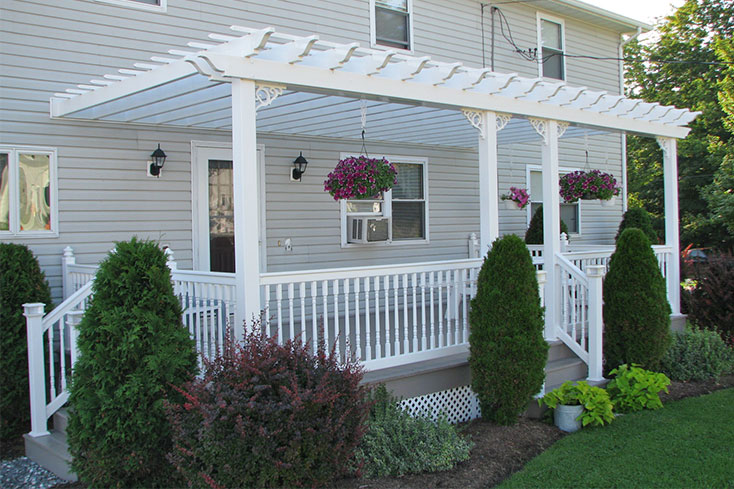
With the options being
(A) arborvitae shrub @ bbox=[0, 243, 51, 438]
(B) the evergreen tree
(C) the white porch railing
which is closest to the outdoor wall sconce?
(C) the white porch railing

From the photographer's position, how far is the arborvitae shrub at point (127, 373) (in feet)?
14.1

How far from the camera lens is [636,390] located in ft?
20.9

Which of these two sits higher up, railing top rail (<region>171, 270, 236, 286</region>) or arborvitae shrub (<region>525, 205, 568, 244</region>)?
arborvitae shrub (<region>525, 205, 568, 244</region>)

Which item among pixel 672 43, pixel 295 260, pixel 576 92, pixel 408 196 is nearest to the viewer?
pixel 576 92

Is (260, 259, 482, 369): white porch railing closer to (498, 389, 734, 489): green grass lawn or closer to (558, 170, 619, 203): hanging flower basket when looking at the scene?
(498, 389, 734, 489): green grass lawn

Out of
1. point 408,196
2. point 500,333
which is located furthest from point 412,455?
point 408,196

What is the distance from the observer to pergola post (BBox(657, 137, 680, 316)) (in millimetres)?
9102

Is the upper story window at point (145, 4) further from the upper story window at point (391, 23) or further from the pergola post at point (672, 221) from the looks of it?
the pergola post at point (672, 221)

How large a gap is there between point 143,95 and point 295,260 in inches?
132

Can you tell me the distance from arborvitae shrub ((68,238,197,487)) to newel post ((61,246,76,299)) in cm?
249

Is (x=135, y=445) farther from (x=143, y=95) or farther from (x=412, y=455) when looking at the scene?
(x=143, y=95)

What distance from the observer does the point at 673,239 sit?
9.29 meters

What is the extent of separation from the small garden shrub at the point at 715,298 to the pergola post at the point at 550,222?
308cm

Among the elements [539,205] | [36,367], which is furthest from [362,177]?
[539,205]
